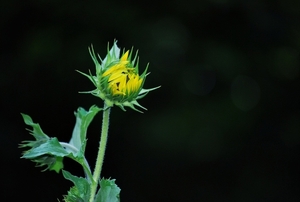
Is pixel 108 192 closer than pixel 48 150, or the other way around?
pixel 108 192

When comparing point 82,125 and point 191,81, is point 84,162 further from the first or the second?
point 191,81

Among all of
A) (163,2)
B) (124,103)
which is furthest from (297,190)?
(124,103)

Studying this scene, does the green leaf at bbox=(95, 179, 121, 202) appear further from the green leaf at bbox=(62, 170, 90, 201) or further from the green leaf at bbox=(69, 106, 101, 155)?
the green leaf at bbox=(69, 106, 101, 155)

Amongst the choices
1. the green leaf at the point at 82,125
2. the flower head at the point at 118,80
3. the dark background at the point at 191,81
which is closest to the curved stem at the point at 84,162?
the green leaf at the point at 82,125

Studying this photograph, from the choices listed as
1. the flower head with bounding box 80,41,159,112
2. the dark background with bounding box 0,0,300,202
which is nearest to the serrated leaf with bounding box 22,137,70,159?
the flower head with bounding box 80,41,159,112

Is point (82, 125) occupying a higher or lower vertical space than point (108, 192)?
higher

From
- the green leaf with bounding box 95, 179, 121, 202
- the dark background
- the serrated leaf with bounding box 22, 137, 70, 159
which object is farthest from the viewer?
the dark background

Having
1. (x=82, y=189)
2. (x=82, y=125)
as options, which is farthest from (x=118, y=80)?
(x=82, y=189)
